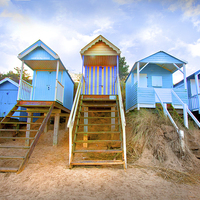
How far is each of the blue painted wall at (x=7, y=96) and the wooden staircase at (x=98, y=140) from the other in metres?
5.79

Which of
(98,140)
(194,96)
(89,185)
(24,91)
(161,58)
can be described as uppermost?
(161,58)

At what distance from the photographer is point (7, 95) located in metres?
10.3

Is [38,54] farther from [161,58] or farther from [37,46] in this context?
[161,58]

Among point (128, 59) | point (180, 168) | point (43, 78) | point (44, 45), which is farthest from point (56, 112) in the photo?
point (128, 59)

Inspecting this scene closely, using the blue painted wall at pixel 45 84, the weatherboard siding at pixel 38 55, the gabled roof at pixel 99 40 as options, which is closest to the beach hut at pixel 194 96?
the gabled roof at pixel 99 40

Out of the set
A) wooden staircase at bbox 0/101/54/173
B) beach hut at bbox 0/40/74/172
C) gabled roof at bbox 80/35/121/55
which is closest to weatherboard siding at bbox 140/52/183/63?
gabled roof at bbox 80/35/121/55

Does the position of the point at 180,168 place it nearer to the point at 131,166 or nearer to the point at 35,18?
the point at 131,166

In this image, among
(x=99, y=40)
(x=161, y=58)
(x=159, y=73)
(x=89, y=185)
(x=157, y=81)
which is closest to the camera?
(x=89, y=185)

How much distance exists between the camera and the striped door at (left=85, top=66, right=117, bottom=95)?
29.1ft

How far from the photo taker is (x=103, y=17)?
390 inches

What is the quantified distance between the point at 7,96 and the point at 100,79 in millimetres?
7117

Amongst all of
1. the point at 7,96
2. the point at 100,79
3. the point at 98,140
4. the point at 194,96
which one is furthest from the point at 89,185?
the point at 7,96

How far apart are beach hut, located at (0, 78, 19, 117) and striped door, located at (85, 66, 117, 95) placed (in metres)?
5.59

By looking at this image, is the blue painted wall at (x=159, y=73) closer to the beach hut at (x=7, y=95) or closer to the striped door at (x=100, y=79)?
the striped door at (x=100, y=79)
